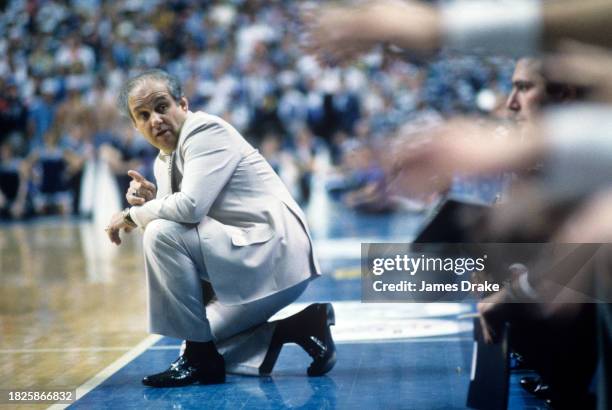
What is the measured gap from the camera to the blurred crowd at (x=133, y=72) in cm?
731

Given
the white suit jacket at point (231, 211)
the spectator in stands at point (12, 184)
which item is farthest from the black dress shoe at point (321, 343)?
the spectator in stands at point (12, 184)

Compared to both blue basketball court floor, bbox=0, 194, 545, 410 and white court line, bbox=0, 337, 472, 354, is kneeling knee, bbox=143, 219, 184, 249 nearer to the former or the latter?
blue basketball court floor, bbox=0, 194, 545, 410

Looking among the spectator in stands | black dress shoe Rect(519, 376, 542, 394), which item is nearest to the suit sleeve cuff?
black dress shoe Rect(519, 376, 542, 394)

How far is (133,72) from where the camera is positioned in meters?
8.62

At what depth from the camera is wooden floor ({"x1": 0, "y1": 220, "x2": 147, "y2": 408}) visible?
3.54 meters

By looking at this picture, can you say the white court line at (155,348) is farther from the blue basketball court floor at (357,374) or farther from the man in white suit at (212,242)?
the man in white suit at (212,242)

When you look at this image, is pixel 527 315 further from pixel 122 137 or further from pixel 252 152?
pixel 122 137

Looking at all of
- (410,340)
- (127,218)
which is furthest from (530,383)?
(127,218)

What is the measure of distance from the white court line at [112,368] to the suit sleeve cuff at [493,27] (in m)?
2.46

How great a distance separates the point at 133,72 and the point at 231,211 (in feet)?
18.9

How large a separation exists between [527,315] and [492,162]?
1.77 m

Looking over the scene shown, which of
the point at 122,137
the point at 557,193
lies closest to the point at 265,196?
the point at 557,193

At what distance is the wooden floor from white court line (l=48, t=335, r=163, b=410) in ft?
0.12

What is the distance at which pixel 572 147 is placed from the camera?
24.8 inches
